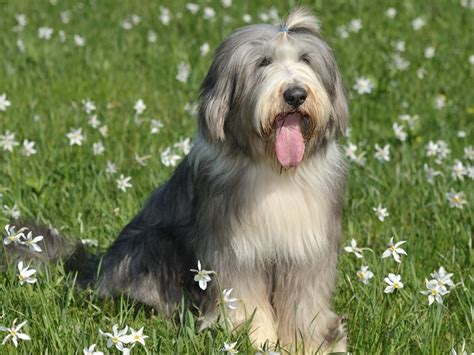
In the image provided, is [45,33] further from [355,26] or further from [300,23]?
[300,23]

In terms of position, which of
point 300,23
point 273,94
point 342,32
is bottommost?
point 342,32

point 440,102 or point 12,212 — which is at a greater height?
point 440,102

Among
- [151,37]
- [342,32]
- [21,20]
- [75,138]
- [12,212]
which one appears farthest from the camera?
[21,20]

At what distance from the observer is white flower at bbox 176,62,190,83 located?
25.4 feet

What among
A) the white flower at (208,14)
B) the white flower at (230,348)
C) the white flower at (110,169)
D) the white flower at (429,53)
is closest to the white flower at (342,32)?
the white flower at (429,53)

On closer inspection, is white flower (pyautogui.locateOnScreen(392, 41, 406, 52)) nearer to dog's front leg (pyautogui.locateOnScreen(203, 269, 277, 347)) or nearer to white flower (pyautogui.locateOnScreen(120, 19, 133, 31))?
white flower (pyautogui.locateOnScreen(120, 19, 133, 31))

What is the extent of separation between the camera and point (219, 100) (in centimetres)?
388

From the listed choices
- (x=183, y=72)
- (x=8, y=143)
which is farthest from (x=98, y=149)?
(x=183, y=72)

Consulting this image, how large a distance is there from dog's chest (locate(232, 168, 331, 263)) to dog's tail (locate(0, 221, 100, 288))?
3.29ft

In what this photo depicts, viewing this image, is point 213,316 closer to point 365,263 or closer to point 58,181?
point 365,263

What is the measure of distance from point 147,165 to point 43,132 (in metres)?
0.99

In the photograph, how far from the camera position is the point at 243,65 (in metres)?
3.82

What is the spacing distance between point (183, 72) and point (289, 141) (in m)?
4.13

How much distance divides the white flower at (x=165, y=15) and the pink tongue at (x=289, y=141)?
20.0 feet
